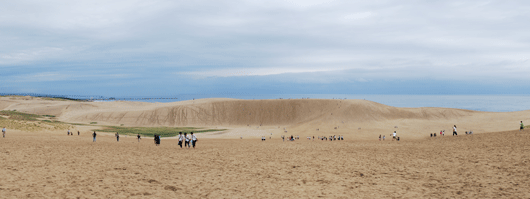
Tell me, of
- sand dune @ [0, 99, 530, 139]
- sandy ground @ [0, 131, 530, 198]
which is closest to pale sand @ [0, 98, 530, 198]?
sandy ground @ [0, 131, 530, 198]

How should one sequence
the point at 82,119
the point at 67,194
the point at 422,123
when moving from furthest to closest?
the point at 82,119, the point at 422,123, the point at 67,194

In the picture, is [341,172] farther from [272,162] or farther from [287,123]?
[287,123]

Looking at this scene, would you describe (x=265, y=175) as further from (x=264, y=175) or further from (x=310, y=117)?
(x=310, y=117)

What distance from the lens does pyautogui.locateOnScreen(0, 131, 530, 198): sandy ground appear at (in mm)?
12852

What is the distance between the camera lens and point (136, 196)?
1234 cm

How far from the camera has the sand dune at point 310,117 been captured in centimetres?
6209

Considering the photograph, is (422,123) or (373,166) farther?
(422,123)

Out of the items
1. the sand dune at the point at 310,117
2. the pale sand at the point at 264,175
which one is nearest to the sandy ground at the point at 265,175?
the pale sand at the point at 264,175

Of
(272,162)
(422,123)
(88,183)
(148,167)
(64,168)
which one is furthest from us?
(422,123)

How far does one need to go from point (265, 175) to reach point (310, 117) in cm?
6586

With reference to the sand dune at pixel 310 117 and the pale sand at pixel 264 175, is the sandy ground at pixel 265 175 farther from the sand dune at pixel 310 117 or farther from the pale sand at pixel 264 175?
the sand dune at pixel 310 117

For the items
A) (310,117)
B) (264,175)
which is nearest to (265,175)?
(264,175)

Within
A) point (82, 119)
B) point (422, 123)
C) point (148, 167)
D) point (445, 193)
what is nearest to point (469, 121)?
point (422, 123)

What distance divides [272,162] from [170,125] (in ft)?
222
